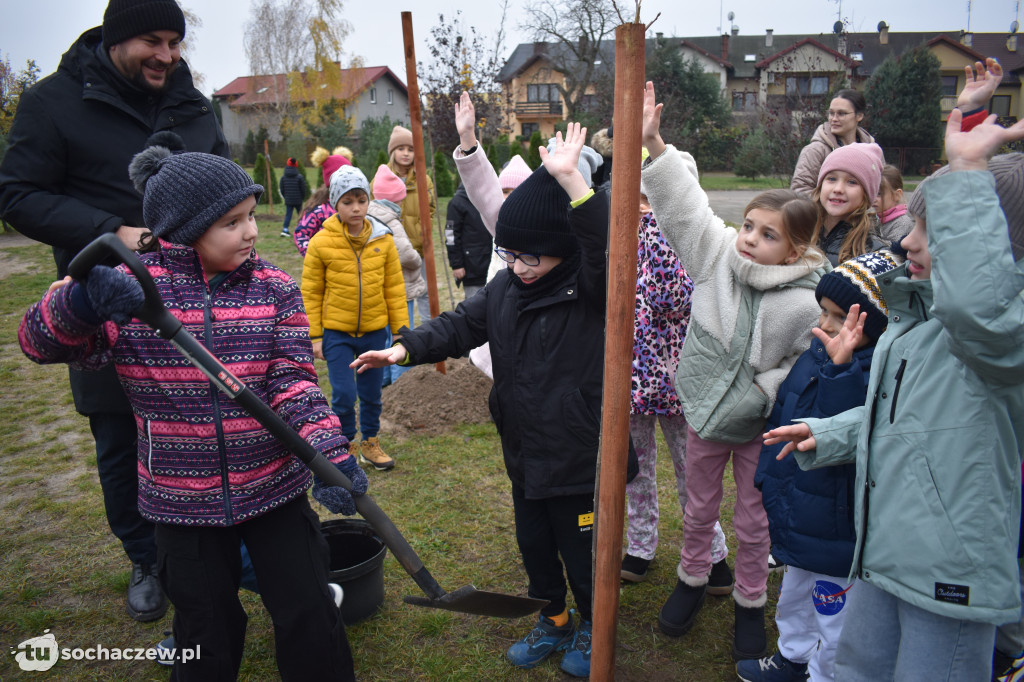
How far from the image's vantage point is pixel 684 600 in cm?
309

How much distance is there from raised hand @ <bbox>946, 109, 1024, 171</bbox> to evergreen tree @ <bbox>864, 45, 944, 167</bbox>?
30.5m

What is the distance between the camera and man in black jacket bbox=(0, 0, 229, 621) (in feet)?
8.96

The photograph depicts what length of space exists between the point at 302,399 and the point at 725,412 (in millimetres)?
1573

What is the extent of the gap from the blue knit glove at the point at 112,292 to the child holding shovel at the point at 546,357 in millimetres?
767

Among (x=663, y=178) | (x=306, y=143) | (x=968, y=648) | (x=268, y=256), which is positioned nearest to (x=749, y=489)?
(x=968, y=648)

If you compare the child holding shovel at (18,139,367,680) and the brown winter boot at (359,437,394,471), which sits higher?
the child holding shovel at (18,139,367,680)

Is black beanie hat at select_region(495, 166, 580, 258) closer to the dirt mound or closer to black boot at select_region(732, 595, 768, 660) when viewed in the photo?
black boot at select_region(732, 595, 768, 660)

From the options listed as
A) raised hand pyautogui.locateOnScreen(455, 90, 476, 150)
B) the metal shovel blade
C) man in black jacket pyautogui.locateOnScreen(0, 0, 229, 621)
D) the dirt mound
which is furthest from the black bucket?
the dirt mound

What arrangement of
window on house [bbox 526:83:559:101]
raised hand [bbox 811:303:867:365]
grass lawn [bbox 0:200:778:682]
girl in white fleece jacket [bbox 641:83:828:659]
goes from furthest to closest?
window on house [bbox 526:83:559:101]
grass lawn [bbox 0:200:778:682]
girl in white fleece jacket [bbox 641:83:828:659]
raised hand [bbox 811:303:867:365]

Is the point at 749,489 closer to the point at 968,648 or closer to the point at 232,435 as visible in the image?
the point at 968,648

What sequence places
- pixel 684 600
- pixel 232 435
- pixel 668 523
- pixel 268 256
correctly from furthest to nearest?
1. pixel 268 256
2. pixel 668 523
3. pixel 684 600
4. pixel 232 435

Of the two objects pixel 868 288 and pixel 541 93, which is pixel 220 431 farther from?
pixel 541 93

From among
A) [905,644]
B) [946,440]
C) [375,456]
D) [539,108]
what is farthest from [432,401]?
[539,108]

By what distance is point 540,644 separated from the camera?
292 centimetres
